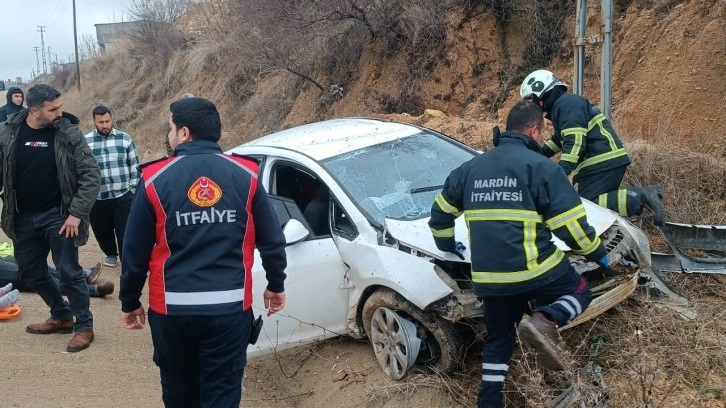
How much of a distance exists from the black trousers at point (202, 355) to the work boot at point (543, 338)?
1284 mm

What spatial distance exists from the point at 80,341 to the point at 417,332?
8.84 feet

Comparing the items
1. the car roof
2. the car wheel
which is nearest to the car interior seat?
the car roof

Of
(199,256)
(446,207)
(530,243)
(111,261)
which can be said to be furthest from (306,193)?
(111,261)

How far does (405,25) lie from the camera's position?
37.3 feet

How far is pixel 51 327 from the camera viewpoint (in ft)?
17.5

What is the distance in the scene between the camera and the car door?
14.0 feet

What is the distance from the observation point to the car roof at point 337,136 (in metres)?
4.79

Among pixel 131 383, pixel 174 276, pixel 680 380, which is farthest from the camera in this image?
pixel 131 383

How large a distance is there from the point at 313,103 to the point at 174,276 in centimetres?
1068

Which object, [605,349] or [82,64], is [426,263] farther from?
[82,64]

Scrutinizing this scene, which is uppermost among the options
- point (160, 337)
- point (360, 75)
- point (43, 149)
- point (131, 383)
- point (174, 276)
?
point (360, 75)

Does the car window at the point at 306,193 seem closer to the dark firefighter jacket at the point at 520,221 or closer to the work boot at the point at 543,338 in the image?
the dark firefighter jacket at the point at 520,221

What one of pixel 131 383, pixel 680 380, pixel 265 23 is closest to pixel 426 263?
pixel 680 380

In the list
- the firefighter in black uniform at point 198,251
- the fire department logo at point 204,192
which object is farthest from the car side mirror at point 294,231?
the fire department logo at point 204,192
